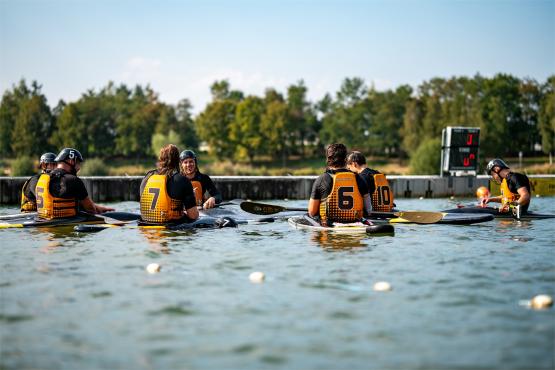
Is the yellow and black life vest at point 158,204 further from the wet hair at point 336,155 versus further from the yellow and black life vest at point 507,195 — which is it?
the yellow and black life vest at point 507,195

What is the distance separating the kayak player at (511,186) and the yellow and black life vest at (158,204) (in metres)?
7.32

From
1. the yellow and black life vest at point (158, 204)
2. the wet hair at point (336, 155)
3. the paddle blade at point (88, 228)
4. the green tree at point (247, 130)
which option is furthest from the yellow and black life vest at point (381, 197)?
the green tree at point (247, 130)

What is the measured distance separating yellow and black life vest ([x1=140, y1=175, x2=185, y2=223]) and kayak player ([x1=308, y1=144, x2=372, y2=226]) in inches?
102

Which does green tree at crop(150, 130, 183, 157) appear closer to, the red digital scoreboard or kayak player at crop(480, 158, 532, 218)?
the red digital scoreboard

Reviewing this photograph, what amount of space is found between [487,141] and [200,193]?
69.8m

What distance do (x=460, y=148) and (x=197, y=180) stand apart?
55.4 ft

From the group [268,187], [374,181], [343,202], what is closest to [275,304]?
[343,202]

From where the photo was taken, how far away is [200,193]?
51.6 ft

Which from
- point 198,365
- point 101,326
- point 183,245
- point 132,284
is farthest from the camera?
point 183,245

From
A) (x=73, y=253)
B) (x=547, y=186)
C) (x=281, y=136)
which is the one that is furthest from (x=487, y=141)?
(x=73, y=253)

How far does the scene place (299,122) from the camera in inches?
4139

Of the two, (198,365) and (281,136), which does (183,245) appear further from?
(281,136)

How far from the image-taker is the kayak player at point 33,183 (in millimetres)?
14953

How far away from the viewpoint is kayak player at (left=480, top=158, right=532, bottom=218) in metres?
16.1
